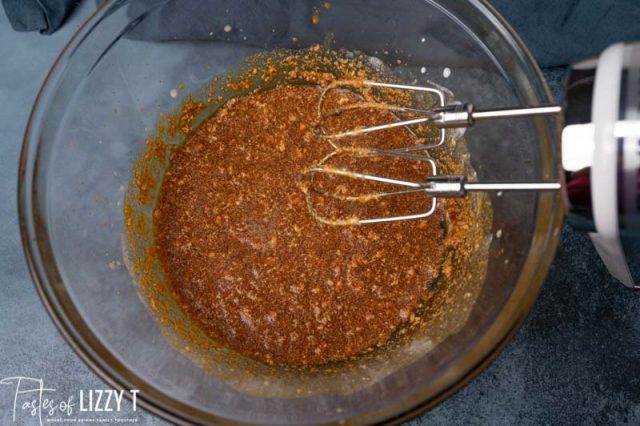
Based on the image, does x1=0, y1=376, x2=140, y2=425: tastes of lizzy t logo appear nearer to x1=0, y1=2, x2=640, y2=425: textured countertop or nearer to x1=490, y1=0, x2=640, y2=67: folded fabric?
x1=0, y1=2, x2=640, y2=425: textured countertop

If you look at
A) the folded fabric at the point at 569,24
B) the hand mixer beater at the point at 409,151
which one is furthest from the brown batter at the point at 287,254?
the folded fabric at the point at 569,24

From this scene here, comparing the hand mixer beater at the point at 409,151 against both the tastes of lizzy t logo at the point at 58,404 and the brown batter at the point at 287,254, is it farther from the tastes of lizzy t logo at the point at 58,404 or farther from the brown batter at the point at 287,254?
the tastes of lizzy t logo at the point at 58,404

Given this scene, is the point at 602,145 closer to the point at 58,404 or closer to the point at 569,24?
the point at 569,24

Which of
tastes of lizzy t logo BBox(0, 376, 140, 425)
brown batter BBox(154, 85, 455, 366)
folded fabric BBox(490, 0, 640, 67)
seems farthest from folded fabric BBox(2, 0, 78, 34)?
folded fabric BBox(490, 0, 640, 67)

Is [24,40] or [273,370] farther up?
[24,40]

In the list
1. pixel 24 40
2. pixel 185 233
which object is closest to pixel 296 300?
pixel 185 233

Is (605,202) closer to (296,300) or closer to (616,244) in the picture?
(616,244)
